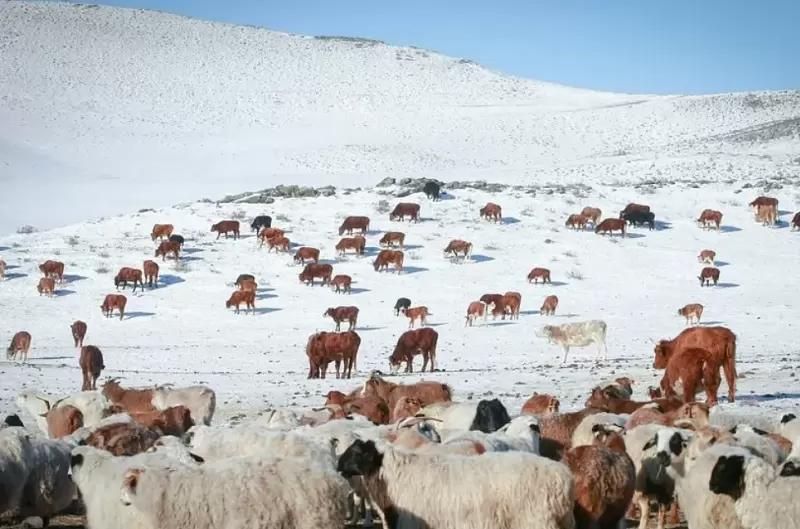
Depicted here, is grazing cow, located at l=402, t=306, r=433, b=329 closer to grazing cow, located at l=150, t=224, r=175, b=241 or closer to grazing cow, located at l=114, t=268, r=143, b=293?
grazing cow, located at l=114, t=268, r=143, b=293

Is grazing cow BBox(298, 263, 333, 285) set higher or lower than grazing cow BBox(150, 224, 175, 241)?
lower

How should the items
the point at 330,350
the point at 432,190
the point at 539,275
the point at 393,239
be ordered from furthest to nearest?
the point at 432,190, the point at 393,239, the point at 539,275, the point at 330,350

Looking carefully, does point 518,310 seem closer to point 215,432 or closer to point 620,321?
point 620,321

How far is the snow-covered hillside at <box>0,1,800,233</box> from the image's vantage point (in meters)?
73.8

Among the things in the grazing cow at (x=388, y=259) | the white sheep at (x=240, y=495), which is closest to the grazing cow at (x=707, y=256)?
the grazing cow at (x=388, y=259)

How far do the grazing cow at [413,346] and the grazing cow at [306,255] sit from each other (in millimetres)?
15452

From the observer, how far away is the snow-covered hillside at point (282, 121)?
73.8 meters

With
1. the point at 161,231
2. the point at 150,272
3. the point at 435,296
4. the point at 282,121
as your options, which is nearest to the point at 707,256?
the point at 435,296

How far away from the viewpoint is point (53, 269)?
3716 cm

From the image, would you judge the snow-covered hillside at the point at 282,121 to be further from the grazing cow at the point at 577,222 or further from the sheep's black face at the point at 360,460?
the sheep's black face at the point at 360,460

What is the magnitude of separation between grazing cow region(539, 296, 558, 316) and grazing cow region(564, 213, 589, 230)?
13.8 m

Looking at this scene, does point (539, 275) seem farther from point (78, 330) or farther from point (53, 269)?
point (53, 269)

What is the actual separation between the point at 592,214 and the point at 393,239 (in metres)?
11.2

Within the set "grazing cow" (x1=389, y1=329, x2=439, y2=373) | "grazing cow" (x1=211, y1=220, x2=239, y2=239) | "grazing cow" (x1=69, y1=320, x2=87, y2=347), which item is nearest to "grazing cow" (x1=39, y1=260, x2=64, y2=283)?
"grazing cow" (x1=69, y1=320, x2=87, y2=347)
